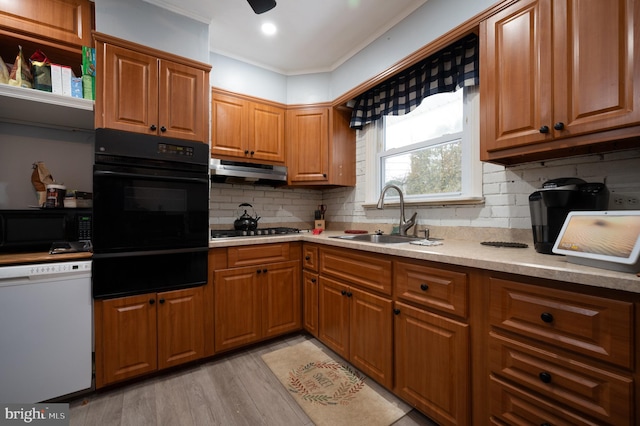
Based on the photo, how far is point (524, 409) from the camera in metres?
1.03

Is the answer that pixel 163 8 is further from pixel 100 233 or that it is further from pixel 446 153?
pixel 446 153

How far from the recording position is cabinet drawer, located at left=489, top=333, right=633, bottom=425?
32.4 inches

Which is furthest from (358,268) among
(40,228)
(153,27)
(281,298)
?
(153,27)

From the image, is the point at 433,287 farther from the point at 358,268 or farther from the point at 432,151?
the point at 432,151

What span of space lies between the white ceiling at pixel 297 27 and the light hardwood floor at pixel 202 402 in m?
2.69

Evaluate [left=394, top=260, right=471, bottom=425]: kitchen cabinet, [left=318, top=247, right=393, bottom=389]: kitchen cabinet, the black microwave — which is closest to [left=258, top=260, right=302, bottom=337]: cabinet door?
[left=318, top=247, right=393, bottom=389]: kitchen cabinet

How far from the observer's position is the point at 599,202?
1.16 meters

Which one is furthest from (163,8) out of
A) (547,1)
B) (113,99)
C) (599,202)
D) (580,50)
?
(599,202)

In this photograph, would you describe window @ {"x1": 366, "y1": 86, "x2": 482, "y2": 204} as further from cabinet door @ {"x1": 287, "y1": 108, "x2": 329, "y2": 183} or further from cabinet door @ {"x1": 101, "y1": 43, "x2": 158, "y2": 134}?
cabinet door @ {"x1": 101, "y1": 43, "x2": 158, "y2": 134}

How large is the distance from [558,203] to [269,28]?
7.84ft

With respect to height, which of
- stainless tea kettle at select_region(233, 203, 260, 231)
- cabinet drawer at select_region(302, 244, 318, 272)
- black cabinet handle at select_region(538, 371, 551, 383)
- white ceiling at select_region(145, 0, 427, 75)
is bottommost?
black cabinet handle at select_region(538, 371, 551, 383)

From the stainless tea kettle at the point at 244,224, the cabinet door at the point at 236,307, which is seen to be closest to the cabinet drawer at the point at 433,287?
the cabinet door at the point at 236,307

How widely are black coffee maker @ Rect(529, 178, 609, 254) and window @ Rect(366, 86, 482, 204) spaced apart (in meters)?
0.57

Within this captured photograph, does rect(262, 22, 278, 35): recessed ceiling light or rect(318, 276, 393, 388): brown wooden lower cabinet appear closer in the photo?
rect(318, 276, 393, 388): brown wooden lower cabinet
